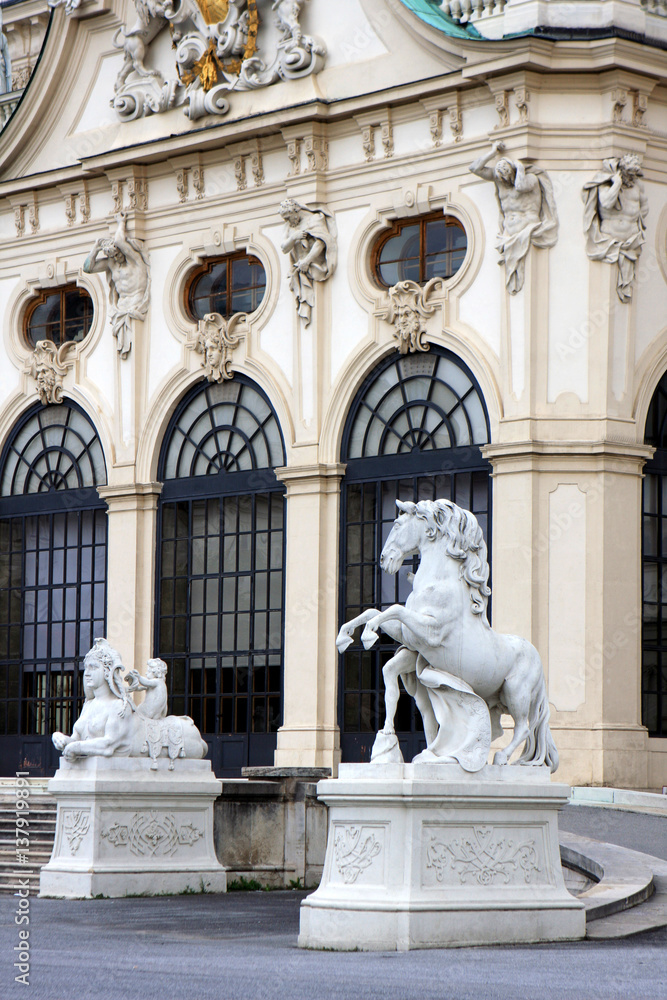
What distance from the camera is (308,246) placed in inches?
1158

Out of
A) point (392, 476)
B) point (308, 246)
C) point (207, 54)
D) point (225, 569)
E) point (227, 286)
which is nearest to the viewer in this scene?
point (392, 476)

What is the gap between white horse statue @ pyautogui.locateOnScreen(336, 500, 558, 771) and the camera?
13273 millimetres

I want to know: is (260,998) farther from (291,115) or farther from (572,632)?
(291,115)

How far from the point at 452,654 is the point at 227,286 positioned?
18.8 meters

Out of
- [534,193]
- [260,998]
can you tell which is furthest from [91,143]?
[260,998]

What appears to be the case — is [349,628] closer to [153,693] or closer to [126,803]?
[126,803]

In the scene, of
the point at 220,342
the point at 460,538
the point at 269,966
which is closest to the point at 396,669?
the point at 460,538

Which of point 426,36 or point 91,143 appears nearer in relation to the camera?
point 426,36

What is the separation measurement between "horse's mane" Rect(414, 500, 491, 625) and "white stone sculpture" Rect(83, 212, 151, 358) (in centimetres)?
1896

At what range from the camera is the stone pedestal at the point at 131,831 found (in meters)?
17.4

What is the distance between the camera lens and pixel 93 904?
54.4ft

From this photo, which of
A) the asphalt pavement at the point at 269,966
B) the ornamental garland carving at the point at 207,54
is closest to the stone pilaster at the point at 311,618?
the ornamental garland carving at the point at 207,54

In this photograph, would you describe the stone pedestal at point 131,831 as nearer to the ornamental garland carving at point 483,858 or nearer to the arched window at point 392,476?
the ornamental garland carving at point 483,858

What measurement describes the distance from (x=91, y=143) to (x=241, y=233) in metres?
4.35
